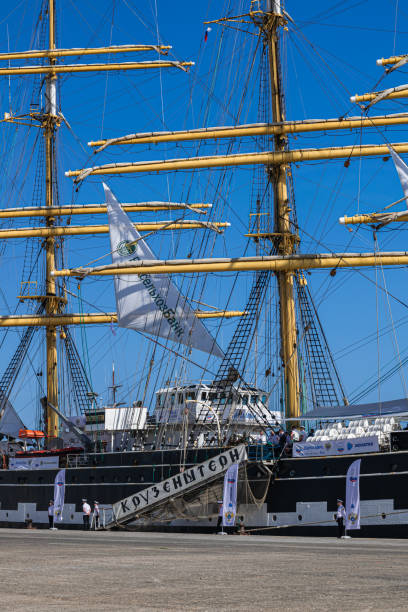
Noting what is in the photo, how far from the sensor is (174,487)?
31.1m

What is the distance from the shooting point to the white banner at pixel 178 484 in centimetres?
3020

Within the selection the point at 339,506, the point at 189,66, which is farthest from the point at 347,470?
the point at 189,66

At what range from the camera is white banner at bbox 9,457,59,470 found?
38781mm

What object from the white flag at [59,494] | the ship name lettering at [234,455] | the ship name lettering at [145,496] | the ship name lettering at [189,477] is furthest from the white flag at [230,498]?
the white flag at [59,494]

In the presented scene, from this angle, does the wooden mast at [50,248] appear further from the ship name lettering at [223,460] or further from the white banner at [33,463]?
the ship name lettering at [223,460]

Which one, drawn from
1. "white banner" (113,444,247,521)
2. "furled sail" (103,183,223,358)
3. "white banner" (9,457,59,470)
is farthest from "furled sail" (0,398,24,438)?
"white banner" (113,444,247,521)

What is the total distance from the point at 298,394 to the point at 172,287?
300 inches

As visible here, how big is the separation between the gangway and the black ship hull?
92 centimetres

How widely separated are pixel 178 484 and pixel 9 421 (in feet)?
71.3

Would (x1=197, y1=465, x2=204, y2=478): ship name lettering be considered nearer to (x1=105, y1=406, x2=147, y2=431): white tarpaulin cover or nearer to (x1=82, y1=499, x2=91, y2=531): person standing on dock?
(x1=82, y1=499, x2=91, y2=531): person standing on dock

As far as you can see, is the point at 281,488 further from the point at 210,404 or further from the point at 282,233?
the point at 282,233

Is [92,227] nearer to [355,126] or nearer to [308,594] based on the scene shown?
[355,126]

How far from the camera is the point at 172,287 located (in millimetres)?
40625

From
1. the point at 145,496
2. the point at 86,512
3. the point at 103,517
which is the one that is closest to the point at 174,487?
the point at 145,496
